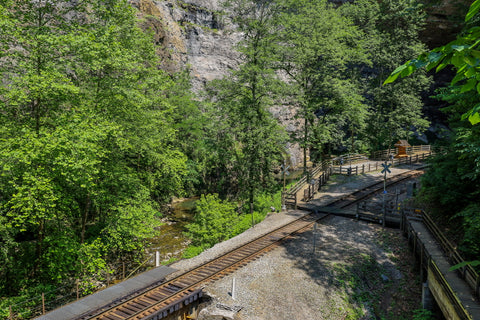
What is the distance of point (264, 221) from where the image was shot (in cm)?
2098

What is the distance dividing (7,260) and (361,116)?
29.1m

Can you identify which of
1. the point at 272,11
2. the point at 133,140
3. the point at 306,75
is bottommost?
the point at 133,140

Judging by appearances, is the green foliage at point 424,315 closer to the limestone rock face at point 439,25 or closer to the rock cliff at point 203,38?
the rock cliff at point 203,38

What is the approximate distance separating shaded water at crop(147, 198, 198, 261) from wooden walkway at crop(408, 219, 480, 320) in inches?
567

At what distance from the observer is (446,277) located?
11641 millimetres

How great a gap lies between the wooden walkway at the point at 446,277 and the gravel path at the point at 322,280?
53.9 inches

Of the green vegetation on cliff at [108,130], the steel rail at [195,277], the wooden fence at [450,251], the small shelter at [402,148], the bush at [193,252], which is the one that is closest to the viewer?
the wooden fence at [450,251]

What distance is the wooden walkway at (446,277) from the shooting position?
32.2ft

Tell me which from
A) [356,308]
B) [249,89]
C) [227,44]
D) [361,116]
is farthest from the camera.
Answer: [227,44]

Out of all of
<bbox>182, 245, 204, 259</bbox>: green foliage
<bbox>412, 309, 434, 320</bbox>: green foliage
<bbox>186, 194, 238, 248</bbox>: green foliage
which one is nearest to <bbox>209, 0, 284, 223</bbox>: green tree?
<bbox>186, 194, 238, 248</bbox>: green foliage

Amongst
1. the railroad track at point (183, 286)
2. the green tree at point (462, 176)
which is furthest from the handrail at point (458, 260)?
the railroad track at point (183, 286)

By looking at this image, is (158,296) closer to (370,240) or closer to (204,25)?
(370,240)

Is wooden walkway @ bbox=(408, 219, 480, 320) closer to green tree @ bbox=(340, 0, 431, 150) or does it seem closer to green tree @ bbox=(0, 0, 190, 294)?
green tree @ bbox=(0, 0, 190, 294)

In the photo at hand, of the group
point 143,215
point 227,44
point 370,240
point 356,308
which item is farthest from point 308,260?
point 227,44
